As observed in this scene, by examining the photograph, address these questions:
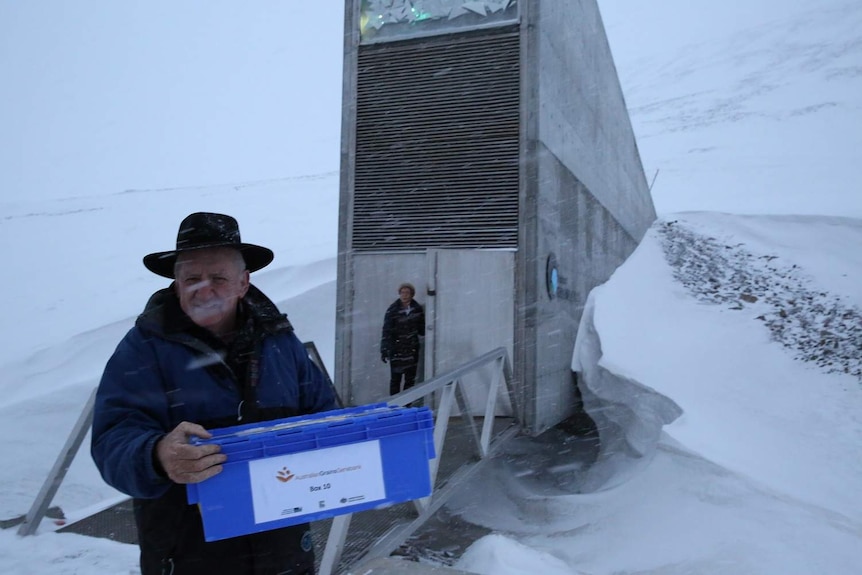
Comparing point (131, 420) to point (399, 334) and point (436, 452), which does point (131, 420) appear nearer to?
point (436, 452)

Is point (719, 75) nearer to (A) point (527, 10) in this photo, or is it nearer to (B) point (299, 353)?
(A) point (527, 10)

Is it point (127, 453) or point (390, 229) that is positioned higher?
point (390, 229)

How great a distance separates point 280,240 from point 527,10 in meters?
17.6

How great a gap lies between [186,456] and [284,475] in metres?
0.24

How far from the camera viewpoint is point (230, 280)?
180cm

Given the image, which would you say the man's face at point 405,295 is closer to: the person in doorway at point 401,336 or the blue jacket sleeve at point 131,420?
the person in doorway at point 401,336

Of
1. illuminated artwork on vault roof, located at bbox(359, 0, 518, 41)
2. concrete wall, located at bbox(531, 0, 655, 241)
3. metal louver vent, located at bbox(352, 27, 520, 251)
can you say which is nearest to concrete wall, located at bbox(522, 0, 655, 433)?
concrete wall, located at bbox(531, 0, 655, 241)

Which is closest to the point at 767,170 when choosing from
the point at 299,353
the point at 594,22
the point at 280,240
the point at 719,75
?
the point at 594,22

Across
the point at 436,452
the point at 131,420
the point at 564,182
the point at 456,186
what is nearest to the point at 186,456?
the point at 131,420

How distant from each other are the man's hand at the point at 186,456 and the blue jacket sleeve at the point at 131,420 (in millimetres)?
40

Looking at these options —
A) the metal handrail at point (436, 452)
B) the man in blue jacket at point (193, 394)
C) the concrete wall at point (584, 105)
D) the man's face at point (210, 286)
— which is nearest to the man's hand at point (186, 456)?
the man in blue jacket at point (193, 394)

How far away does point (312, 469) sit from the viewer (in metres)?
1.60

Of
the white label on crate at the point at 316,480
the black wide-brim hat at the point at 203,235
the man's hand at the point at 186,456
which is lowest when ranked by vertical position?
the white label on crate at the point at 316,480

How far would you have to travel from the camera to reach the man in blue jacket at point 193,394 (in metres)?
1.48
